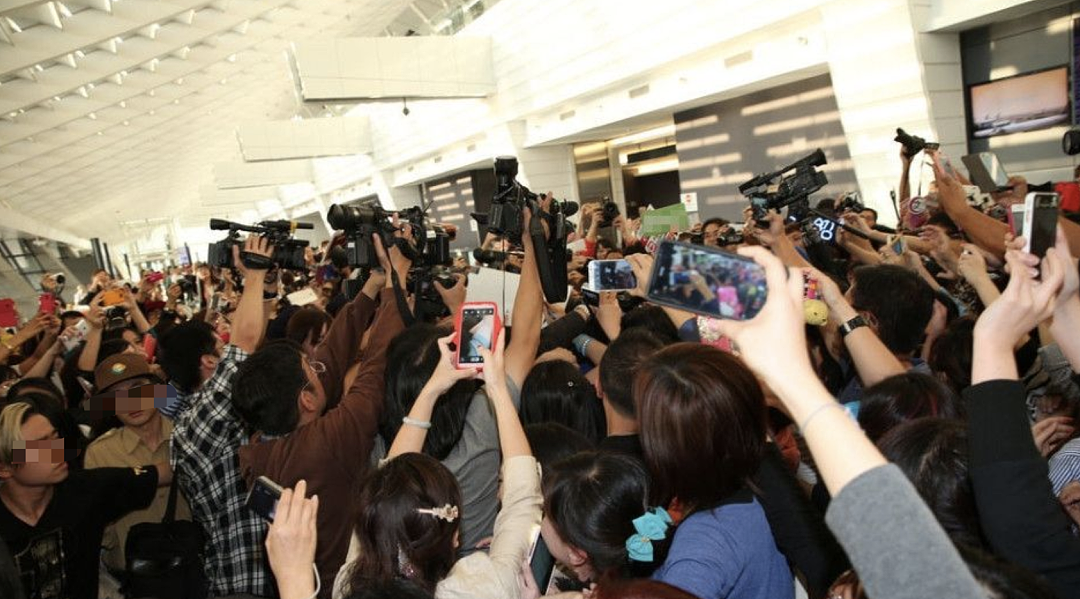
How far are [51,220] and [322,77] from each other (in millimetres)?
27959

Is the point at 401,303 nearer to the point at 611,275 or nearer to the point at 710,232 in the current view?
the point at 611,275

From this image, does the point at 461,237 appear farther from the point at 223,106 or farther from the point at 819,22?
the point at 819,22

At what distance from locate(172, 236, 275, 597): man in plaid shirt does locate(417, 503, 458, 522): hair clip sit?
1.06 m

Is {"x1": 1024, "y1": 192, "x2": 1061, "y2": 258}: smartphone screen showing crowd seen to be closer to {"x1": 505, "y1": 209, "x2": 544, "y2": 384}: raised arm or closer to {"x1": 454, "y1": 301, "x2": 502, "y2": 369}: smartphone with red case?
{"x1": 454, "y1": 301, "x2": 502, "y2": 369}: smartphone with red case

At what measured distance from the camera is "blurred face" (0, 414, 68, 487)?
2166 millimetres

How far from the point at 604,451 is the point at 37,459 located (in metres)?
1.84

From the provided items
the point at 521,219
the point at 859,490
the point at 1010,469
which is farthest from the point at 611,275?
the point at 859,490

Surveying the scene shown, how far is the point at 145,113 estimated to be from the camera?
761 inches

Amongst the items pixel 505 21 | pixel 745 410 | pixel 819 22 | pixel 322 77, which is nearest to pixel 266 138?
pixel 322 77

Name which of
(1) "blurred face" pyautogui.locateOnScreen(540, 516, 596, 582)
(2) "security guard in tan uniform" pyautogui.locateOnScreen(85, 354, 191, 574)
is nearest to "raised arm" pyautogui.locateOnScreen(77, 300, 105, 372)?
(2) "security guard in tan uniform" pyautogui.locateOnScreen(85, 354, 191, 574)

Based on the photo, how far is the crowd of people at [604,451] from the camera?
1.02m

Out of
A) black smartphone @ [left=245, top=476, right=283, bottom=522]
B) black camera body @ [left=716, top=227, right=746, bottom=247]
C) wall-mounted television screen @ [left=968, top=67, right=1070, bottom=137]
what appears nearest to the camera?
black smartphone @ [left=245, top=476, right=283, bottom=522]

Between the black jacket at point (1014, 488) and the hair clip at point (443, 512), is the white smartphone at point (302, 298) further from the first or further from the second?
the black jacket at point (1014, 488)

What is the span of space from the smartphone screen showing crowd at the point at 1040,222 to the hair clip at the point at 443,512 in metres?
1.31
